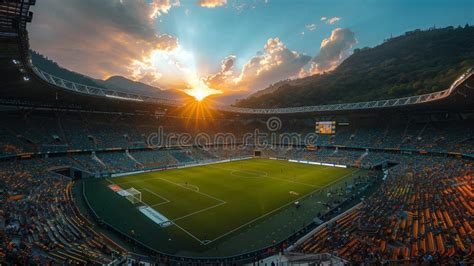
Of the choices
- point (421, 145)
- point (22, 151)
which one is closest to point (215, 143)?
point (22, 151)

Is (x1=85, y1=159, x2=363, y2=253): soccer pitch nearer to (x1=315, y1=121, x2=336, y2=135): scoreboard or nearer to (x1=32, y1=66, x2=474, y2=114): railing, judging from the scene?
(x1=315, y1=121, x2=336, y2=135): scoreboard

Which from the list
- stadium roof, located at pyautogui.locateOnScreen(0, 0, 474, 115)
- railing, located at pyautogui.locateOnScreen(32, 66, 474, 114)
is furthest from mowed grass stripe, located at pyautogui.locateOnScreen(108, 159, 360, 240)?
stadium roof, located at pyautogui.locateOnScreen(0, 0, 474, 115)

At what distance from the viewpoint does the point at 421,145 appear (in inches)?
1690

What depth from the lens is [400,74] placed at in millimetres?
85500

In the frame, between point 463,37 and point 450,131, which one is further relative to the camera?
point 463,37

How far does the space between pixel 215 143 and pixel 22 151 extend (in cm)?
4043

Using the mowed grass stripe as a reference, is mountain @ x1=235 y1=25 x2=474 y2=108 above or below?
above

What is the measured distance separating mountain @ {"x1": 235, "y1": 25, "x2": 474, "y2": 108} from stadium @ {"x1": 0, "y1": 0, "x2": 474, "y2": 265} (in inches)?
1182

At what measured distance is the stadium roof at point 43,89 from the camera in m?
14.1

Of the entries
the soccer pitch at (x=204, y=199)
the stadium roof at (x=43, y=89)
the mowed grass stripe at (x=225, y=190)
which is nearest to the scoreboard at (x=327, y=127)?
the stadium roof at (x=43, y=89)

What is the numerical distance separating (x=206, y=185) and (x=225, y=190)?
352 cm

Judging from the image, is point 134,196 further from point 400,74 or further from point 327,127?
point 400,74

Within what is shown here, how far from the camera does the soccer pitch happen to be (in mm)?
18031

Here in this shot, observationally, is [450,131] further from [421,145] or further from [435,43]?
[435,43]
